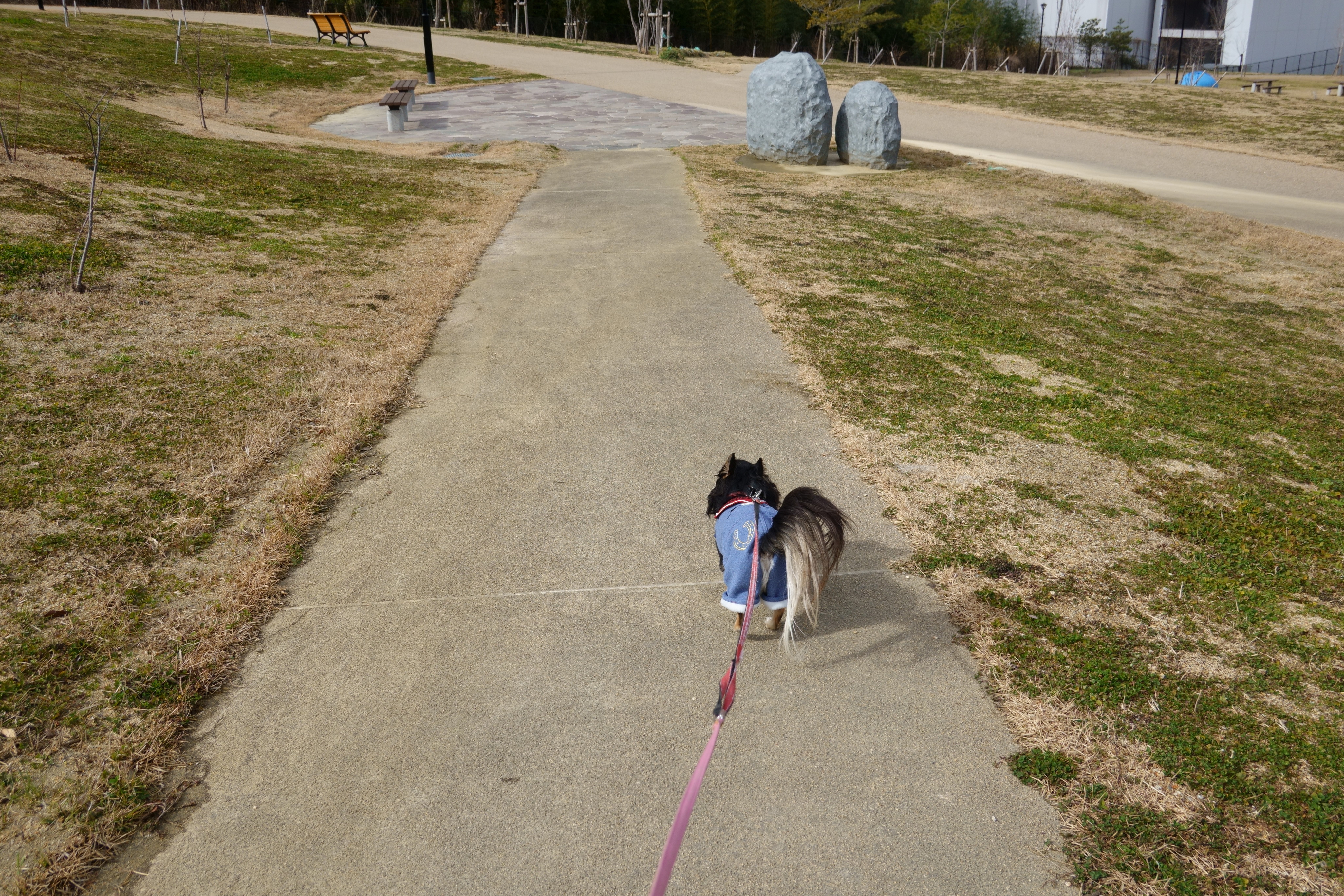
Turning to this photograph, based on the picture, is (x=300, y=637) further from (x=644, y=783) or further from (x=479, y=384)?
(x=479, y=384)

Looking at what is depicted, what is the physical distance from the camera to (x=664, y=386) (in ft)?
21.3

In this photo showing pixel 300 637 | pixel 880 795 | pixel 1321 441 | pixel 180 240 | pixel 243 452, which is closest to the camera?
pixel 880 795

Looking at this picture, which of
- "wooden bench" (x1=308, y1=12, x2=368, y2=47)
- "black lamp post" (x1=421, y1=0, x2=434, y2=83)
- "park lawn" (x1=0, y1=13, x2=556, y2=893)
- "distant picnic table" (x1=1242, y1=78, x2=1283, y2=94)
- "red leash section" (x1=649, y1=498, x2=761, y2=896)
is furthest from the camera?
"distant picnic table" (x1=1242, y1=78, x2=1283, y2=94)

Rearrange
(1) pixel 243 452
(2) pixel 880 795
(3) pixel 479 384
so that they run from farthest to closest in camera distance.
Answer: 1. (3) pixel 479 384
2. (1) pixel 243 452
3. (2) pixel 880 795

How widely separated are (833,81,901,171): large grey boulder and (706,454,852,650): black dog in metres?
14.1

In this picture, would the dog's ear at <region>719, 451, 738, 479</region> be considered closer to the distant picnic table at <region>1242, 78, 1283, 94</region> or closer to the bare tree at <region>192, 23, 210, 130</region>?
the bare tree at <region>192, 23, 210, 130</region>

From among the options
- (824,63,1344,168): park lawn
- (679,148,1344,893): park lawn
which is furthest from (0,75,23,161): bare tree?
(824,63,1344,168): park lawn

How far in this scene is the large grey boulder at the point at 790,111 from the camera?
15445mm

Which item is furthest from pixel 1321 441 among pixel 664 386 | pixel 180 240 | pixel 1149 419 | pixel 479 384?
pixel 180 240

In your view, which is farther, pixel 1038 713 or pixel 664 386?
pixel 664 386

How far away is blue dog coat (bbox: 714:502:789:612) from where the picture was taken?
11.4 feet

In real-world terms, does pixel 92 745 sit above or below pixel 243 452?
below

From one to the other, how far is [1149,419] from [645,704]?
459cm

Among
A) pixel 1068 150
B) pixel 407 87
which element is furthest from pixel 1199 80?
pixel 407 87
